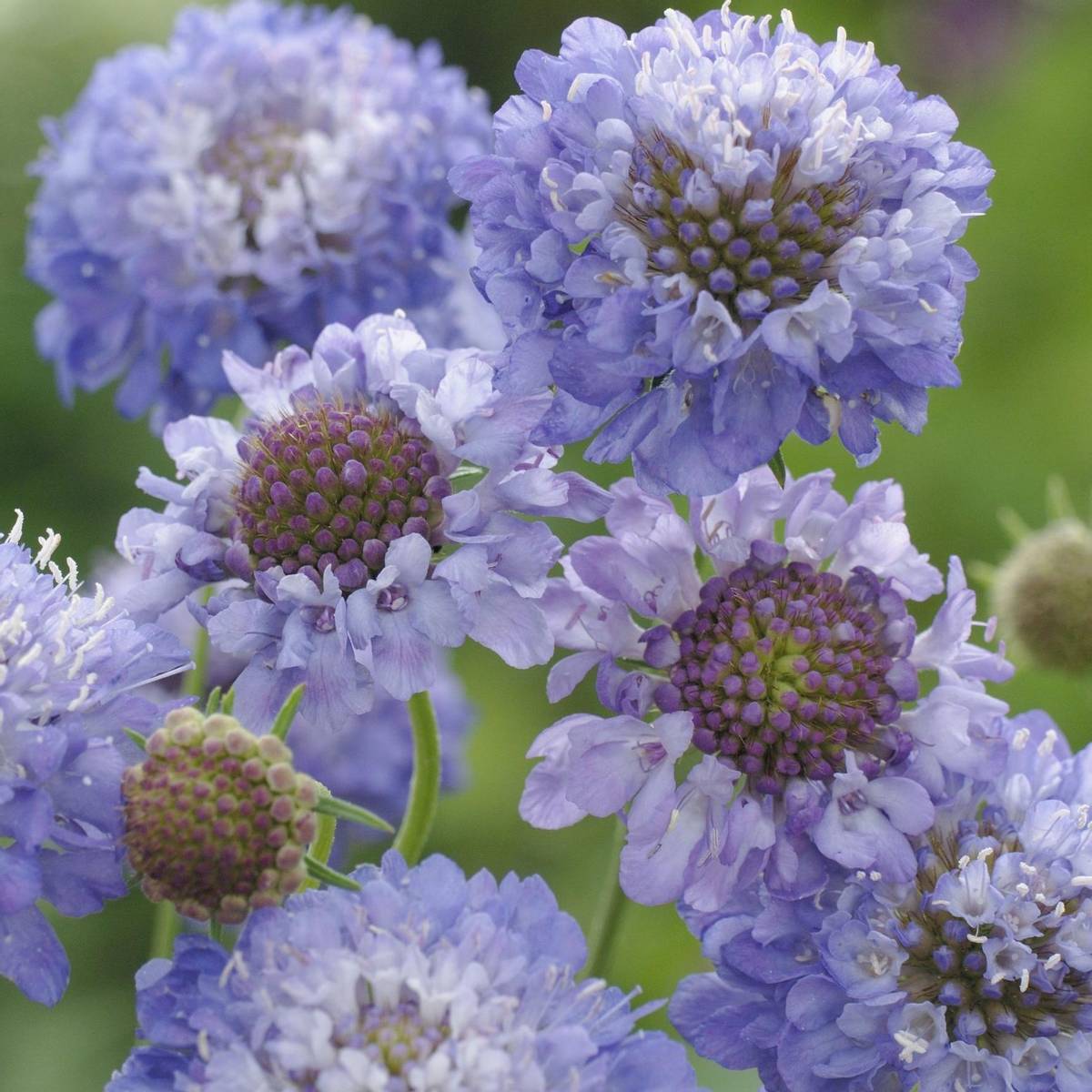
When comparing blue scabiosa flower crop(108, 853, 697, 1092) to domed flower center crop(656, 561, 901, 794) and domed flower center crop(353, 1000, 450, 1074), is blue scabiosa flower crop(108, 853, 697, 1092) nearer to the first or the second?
domed flower center crop(353, 1000, 450, 1074)

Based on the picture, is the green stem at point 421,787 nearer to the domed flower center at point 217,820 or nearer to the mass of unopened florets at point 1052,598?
the domed flower center at point 217,820

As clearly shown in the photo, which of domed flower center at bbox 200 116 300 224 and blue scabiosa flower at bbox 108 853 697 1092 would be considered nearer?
blue scabiosa flower at bbox 108 853 697 1092

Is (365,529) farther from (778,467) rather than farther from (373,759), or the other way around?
(373,759)

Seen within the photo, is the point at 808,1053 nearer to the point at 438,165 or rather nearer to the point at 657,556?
the point at 657,556

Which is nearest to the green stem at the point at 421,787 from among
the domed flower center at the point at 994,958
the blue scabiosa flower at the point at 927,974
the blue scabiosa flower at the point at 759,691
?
the blue scabiosa flower at the point at 759,691

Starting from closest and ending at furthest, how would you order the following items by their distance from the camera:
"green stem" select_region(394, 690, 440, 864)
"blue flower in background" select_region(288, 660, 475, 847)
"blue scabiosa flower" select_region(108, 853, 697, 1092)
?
1. "blue scabiosa flower" select_region(108, 853, 697, 1092)
2. "green stem" select_region(394, 690, 440, 864)
3. "blue flower in background" select_region(288, 660, 475, 847)

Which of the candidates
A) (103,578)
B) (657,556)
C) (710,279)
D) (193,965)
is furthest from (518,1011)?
(103,578)

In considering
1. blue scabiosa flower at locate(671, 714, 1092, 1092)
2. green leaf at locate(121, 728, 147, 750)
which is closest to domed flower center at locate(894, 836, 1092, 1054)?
blue scabiosa flower at locate(671, 714, 1092, 1092)
